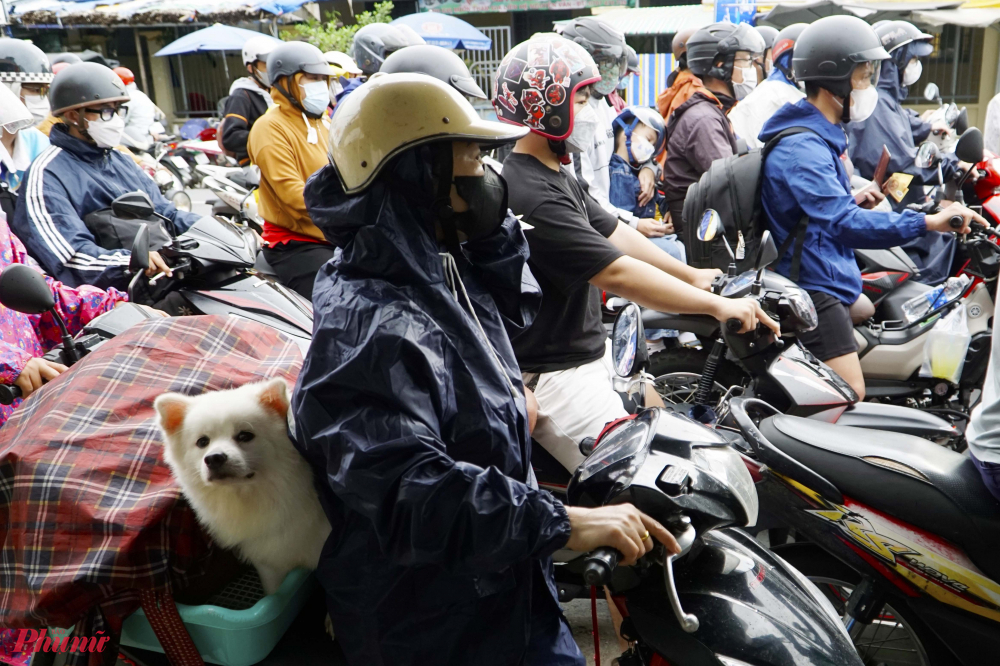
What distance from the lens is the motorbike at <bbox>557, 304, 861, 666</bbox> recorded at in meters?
1.78

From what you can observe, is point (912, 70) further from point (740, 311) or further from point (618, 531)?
point (618, 531)

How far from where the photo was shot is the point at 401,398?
5.16ft

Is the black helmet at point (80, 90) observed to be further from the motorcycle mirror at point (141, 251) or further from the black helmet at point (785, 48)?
the black helmet at point (785, 48)

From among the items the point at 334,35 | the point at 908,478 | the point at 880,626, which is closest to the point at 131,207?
the point at 908,478

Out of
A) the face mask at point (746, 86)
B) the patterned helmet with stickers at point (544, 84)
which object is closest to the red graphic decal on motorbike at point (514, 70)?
the patterned helmet with stickers at point (544, 84)

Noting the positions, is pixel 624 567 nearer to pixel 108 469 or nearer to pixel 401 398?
pixel 401 398

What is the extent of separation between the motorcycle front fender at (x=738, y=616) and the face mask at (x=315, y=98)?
4071 millimetres

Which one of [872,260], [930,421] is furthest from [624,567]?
[872,260]

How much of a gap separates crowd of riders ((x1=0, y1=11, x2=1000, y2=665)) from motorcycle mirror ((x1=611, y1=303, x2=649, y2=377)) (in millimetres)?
240

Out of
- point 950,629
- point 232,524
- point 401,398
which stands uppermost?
point 401,398

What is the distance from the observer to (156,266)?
12.0 feet

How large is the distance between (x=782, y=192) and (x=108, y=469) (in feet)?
9.93

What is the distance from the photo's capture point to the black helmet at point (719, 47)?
623 cm

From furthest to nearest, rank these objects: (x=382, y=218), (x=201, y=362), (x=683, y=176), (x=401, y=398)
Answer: (x=683, y=176) < (x=201, y=362) < (x=382, y=218) < (x=401, y=398)
